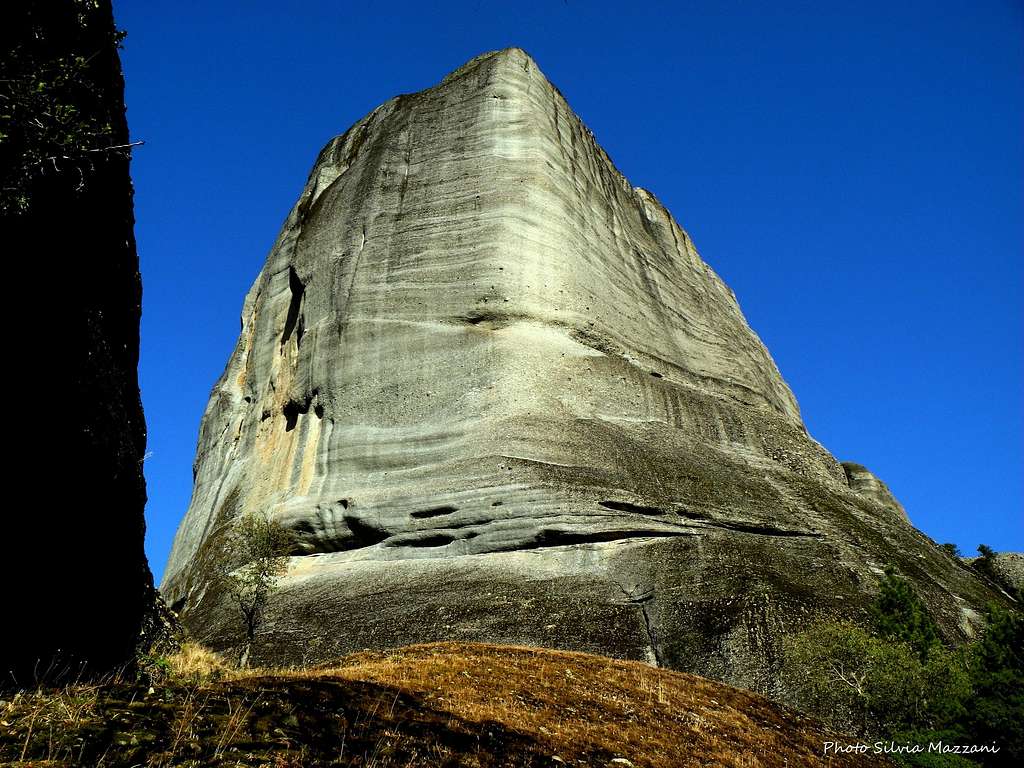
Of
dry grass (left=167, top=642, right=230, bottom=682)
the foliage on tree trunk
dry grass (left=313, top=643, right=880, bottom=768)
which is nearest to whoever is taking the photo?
the foliage on tree trunk

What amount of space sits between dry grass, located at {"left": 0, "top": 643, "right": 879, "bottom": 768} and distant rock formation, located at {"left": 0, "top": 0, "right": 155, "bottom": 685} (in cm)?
99

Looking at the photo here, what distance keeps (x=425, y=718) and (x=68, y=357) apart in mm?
4711

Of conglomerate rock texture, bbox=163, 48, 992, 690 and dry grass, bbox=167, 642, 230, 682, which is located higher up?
conglomerate rock texture, bbox=163, 48, 992, 690

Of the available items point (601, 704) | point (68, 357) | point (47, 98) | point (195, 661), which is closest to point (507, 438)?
point (195, 661)

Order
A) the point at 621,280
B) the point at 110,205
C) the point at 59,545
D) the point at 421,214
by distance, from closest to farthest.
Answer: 1. the point at 59,545
2. the point at 110,205
3. the point at 421,214
4. the point at 621,280

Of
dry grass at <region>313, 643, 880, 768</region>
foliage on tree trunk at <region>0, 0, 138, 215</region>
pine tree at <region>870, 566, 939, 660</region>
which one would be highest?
foliage on tree trunk at <region>0, 0, 138, 215</region>

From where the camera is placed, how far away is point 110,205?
23.6ft

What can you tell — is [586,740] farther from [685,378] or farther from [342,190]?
[342,190]

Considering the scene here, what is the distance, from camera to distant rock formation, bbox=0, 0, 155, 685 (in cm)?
583

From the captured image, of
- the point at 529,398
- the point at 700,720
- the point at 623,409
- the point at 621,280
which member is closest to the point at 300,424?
the point at 529,398

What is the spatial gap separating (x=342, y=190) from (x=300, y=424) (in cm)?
947

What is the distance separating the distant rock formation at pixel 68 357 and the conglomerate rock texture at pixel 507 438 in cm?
875

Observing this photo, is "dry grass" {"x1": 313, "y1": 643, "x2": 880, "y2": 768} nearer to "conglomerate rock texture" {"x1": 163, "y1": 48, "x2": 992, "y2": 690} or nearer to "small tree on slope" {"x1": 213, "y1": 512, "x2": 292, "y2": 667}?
"conglomerate rock texture" {"x1": 163, "y1": 48, "x2": 992, "y2": 690}

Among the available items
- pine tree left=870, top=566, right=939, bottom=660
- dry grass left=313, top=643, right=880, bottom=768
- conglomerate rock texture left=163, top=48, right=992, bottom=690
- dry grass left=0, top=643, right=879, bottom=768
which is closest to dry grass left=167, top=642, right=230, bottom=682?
dry grass left=0, top=643, right=879, bottom=768
